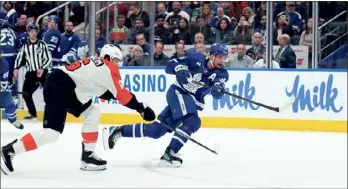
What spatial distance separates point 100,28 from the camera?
1056cm

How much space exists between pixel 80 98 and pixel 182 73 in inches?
32.4

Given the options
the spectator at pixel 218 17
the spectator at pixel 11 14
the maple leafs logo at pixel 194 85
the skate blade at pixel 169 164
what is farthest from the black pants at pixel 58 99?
the spectator at pixel 11 14

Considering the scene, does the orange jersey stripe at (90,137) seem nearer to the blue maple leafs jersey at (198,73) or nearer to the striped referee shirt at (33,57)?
the blue maple leafs jersey at (198,73)

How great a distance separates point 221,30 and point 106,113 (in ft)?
5.38

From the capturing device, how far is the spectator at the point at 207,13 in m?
10.6

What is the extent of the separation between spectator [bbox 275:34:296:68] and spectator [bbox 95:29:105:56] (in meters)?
2.09

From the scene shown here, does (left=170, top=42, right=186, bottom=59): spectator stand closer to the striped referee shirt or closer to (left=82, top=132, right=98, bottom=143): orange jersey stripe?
the striped referee shirt

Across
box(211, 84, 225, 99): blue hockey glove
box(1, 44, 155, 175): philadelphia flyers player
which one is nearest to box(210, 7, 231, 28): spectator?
box(211, 84, 225, 99): blue hockey glove

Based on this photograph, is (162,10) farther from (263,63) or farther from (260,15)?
(263,63)

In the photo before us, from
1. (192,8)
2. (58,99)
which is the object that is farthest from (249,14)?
(58,99)

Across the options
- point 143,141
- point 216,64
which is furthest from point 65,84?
point 143,141

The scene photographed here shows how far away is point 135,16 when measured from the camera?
10.7m

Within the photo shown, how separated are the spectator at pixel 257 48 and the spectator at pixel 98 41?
1.76m

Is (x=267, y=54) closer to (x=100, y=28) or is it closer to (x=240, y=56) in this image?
(x=240, y=56)
